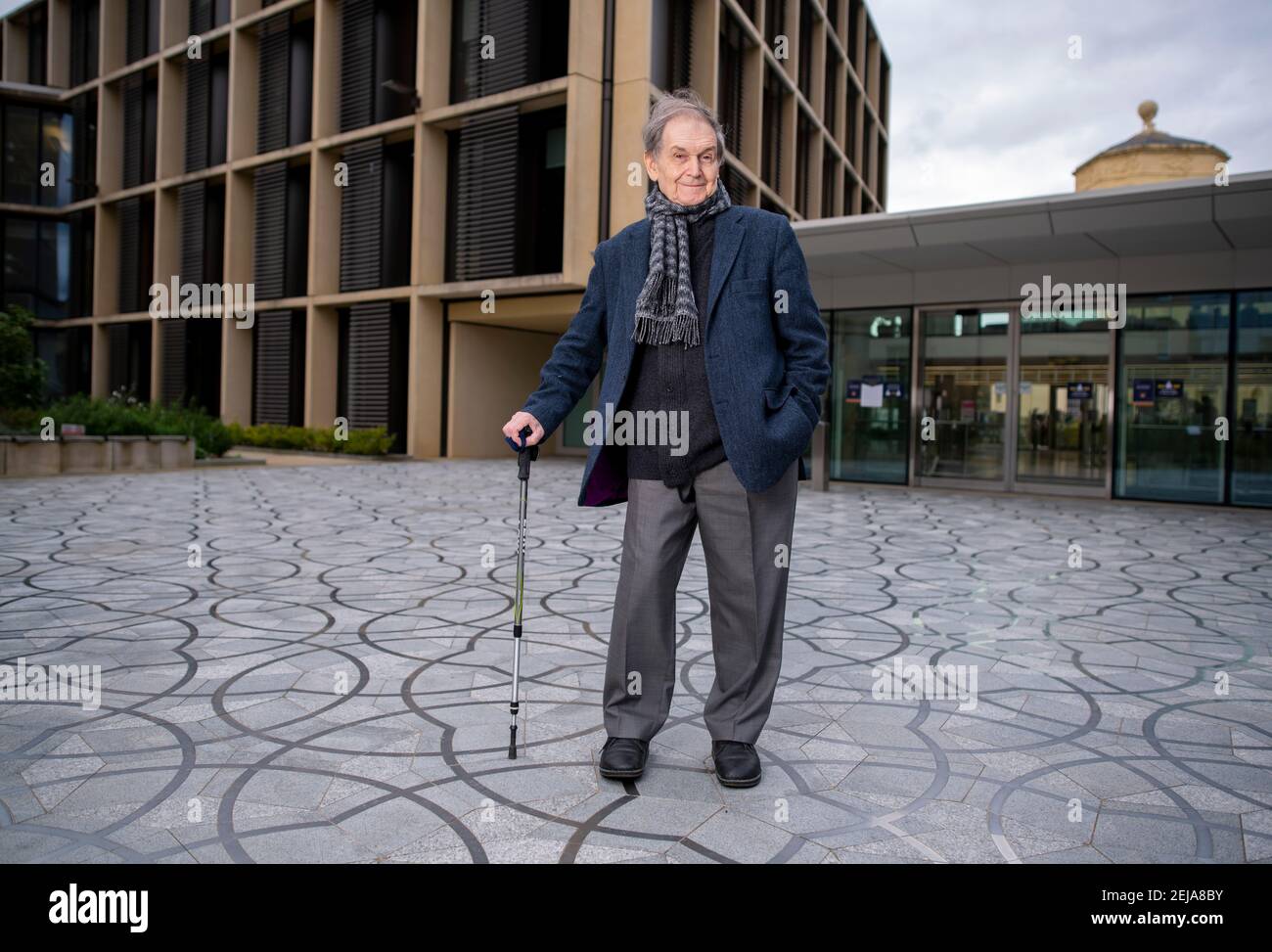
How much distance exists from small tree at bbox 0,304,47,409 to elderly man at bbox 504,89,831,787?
15.7 m

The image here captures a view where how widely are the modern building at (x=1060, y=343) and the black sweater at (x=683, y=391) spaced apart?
A: 8602mm

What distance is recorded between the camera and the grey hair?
260 centimetres

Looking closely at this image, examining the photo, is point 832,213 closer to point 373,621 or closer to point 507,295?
point 507,295

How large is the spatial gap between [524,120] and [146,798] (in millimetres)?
16409

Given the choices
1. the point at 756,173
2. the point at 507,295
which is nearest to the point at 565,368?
the point at 507,295

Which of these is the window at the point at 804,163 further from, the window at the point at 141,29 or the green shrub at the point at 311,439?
the window at the point at 141,29

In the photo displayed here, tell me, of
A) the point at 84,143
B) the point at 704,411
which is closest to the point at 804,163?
the point at 84,143

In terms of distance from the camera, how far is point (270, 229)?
21234 mm

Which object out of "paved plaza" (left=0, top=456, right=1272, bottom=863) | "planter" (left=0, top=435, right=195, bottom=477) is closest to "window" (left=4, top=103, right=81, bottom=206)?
"planter" (left=0, top=435, right=195, bottom=477)

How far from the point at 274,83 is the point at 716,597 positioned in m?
22.9

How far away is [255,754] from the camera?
2736 millimetres

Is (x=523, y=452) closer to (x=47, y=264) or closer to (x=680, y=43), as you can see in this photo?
(x=680, y=43)

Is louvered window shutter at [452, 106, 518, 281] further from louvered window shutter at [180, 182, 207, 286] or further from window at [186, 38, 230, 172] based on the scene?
louvered window shutter at [180, 182, 207, 286]

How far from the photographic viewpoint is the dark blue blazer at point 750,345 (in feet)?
8.14
